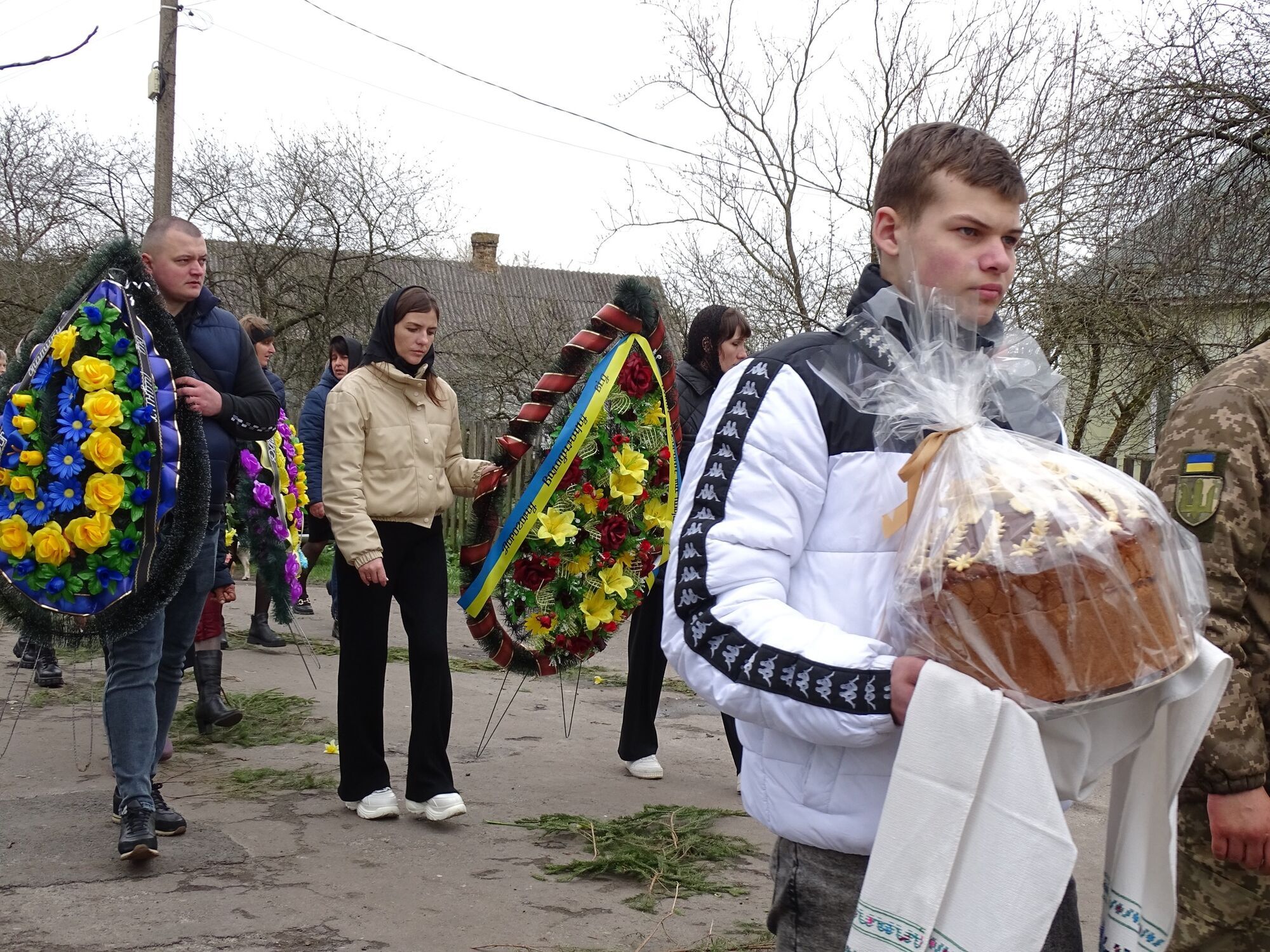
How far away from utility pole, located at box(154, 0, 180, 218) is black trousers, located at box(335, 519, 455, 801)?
13729 millimetres

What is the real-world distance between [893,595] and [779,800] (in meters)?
0.38

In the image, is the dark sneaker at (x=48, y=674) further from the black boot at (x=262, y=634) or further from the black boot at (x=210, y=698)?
the black boot at (x=262, y=634)

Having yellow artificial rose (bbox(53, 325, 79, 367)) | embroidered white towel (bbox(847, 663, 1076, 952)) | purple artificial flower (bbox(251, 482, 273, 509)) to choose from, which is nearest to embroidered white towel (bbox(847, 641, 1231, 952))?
embroidered white towel (bbox(847, 663, 1076, 952))

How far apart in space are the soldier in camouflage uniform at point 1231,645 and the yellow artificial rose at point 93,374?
3.56m

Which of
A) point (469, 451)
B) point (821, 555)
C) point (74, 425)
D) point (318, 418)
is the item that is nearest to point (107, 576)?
point (74, 425)

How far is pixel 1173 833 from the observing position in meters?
1.97

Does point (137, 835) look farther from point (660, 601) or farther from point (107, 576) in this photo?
point (660, 601)

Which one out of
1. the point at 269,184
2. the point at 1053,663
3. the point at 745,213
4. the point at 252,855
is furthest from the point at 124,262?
the point at 269,184

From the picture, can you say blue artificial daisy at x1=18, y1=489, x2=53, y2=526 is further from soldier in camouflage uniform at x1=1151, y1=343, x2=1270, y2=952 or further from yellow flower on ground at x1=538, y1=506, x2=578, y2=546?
soldier in camouflage uniform at x1=1151, y1=343, x2=1270, y2=952

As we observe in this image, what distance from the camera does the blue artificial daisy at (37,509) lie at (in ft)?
15.3

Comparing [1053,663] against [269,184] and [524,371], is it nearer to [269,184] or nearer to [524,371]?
[524,371]

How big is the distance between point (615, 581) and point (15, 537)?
2.38m

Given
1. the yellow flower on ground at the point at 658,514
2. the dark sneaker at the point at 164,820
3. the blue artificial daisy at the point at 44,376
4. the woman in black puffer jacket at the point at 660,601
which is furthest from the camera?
the woman in black puffer jacket at the point at 660,601

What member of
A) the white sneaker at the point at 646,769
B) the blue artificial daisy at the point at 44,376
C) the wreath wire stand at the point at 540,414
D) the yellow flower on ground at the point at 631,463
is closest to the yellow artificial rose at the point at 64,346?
the blue artificial daisy at the point at 44,376
